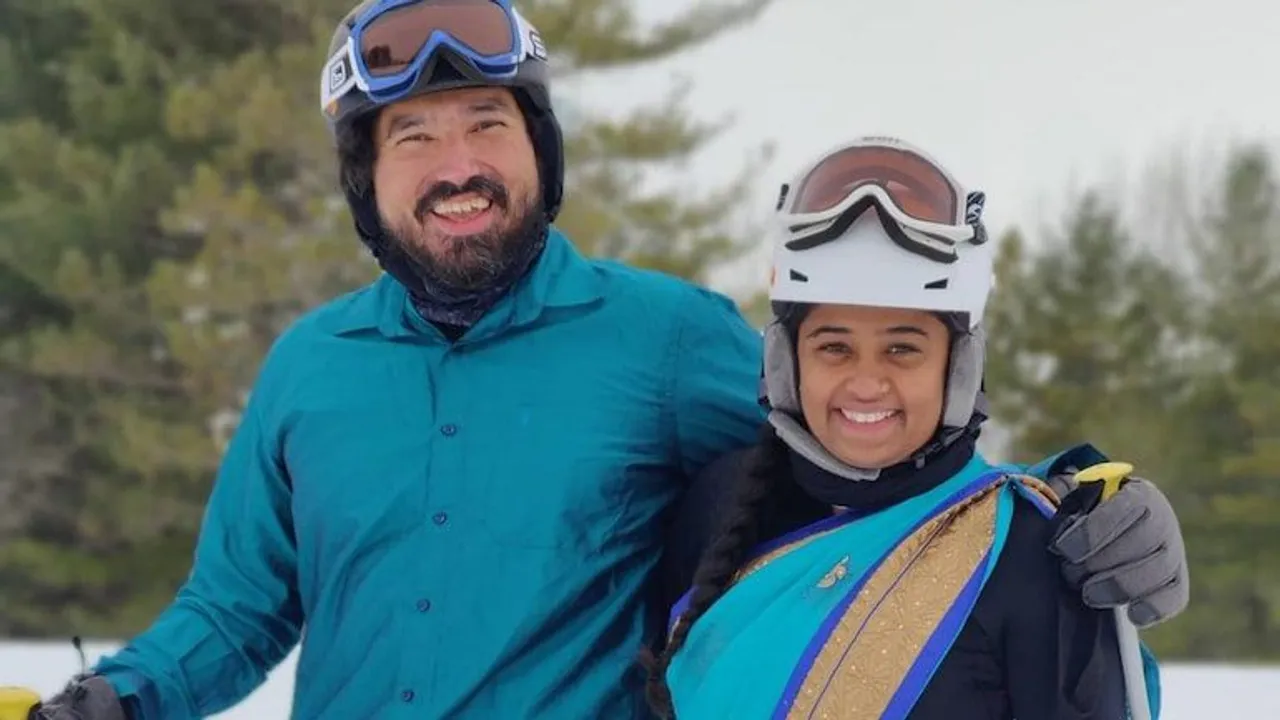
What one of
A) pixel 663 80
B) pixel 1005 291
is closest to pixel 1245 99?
pixel 1005 291

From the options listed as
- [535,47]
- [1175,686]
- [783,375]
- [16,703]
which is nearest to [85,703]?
[16,703]

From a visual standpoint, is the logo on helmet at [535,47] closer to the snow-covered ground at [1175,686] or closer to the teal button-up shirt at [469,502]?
the teal button-up shirt at [469,502]

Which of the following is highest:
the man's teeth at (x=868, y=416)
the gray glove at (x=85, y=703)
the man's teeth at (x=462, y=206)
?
the man's teeth at (x=462, y=206)

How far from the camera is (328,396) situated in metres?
2.24

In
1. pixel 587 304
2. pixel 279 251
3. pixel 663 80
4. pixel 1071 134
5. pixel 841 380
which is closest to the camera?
pixel 841 380

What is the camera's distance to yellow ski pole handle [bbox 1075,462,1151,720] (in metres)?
1.74

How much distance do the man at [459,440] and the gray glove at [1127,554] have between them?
655 mm

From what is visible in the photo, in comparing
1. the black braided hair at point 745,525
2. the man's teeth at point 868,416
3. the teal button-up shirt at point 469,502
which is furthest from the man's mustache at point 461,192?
the man's teeth at point 868,416

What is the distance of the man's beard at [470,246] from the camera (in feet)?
7.07

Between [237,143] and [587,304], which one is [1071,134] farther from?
[587,304]

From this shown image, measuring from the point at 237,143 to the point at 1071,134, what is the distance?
19528 mm

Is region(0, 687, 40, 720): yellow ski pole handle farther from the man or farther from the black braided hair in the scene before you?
the black braided hair

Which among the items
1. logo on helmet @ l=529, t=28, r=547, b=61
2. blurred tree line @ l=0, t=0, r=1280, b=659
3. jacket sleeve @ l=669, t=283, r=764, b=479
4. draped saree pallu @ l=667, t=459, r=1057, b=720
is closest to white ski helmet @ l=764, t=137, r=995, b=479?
draped saree pallu @ l=667, t=459, r=1057, b=720

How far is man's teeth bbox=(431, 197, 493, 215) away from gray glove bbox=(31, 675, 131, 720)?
2.85 ft
